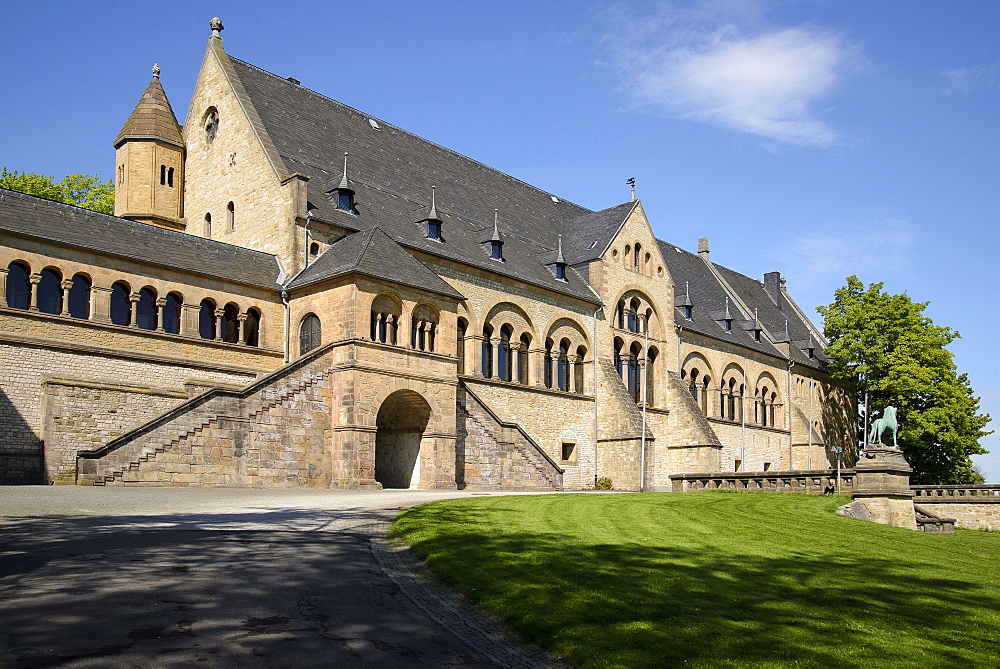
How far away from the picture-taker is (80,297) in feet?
92.9

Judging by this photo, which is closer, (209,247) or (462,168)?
(209,247)

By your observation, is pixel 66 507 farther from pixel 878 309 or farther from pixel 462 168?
pixel 878 309

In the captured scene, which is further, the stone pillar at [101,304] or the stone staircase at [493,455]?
the stone staircase at [493,455]

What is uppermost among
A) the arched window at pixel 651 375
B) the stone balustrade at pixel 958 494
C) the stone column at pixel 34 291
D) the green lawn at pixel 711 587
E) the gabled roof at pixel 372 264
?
the gabled roof at pixel 372 264

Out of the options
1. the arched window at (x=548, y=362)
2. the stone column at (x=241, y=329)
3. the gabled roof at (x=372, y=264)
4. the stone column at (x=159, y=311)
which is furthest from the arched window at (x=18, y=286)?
the arched window at (x=548, y=362)

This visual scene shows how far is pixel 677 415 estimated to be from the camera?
48.1m

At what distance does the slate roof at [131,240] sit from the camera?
27.7 meters

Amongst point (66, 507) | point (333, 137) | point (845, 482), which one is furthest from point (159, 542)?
point (333, 137)

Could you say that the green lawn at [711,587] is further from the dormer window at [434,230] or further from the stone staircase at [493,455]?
the dormer window at [434,230]

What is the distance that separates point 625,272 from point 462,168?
9.78 metres

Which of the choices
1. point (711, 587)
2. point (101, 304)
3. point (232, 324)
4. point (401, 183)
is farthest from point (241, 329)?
point (711, 587)

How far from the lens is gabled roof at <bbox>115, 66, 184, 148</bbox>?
38469 millimetres

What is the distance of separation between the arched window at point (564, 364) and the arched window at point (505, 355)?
3774mm

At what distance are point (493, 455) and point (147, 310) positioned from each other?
12.9 metres
